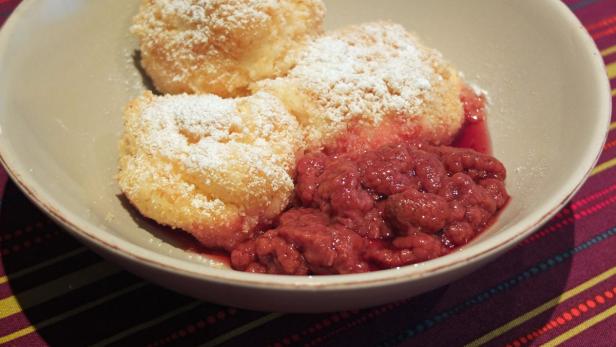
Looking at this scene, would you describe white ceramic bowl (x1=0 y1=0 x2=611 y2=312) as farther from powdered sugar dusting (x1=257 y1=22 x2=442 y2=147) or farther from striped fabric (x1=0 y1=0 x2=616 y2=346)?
powdered sugar dusting (x1=257 y1=22 x2=442 y2=147)

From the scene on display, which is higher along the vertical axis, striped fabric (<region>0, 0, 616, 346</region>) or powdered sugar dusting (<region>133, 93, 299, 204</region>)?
powdered sugar dusting (<region>133, 93, 299, 204</region>)

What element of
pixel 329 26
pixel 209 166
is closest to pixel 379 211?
pixel 209 166

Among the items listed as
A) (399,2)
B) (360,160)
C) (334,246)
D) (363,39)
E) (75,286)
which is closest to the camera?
(334,246)

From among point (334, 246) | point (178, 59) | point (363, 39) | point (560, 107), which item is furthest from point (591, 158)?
point (178, 59)

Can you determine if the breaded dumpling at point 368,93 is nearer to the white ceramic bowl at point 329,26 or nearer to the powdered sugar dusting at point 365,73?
the powdered sugar dusting at point 365,73

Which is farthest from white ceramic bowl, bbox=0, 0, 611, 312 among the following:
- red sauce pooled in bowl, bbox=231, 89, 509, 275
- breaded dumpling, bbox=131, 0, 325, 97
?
breaded dumpling, bbox=131, 0, 325, 97

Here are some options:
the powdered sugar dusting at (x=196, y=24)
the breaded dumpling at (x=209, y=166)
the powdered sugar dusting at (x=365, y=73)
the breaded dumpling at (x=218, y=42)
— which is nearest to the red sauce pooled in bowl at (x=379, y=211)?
the breaded dumpling at (x=209, y=166)

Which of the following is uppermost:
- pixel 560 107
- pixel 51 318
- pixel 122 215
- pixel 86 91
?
pixel 560 107

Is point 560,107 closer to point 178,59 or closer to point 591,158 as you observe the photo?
point 591,158
